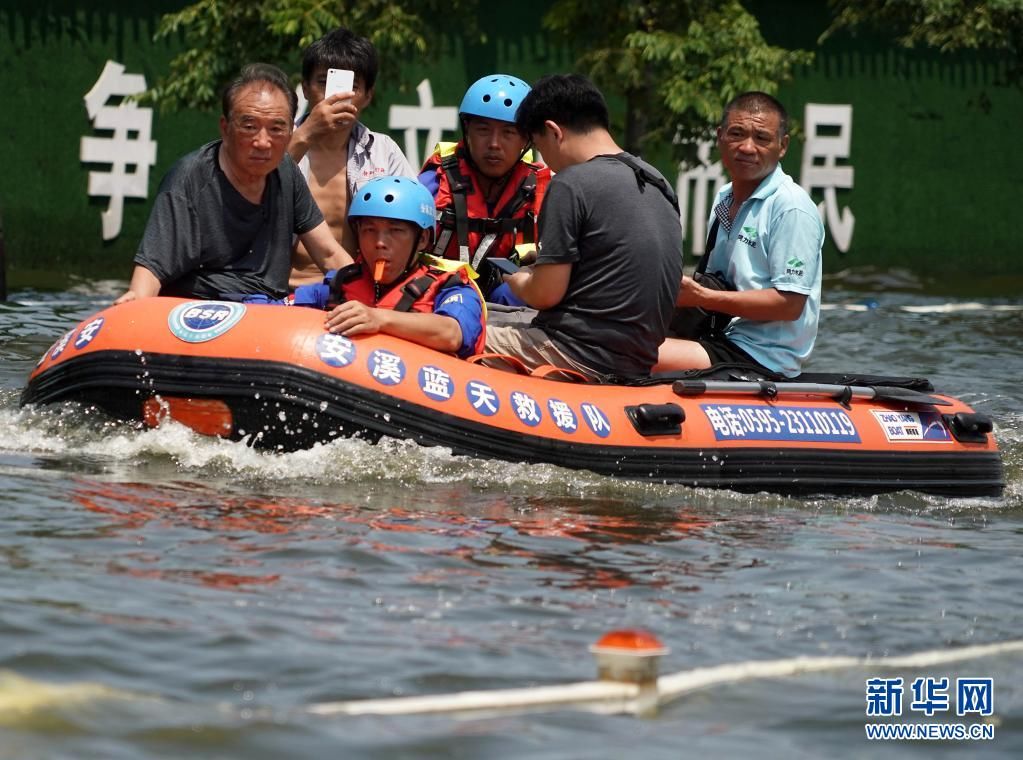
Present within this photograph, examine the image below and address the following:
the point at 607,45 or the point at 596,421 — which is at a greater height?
the point at 607,45

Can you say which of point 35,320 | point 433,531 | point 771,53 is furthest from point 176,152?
point 433,531

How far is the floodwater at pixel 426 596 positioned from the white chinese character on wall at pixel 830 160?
1034 centimetres

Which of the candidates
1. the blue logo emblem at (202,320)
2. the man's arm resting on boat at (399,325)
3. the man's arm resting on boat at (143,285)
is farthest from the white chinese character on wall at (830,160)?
the blue logo emblem at (202,320)

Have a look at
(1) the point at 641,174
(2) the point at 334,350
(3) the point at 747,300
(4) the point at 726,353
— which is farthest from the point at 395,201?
(4) the point at 726,353

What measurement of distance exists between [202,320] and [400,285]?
748mm

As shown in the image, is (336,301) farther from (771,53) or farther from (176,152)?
(176,152)

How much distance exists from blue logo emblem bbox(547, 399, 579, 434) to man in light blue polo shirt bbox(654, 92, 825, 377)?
0.74 m

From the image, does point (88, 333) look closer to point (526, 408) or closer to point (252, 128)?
point (252, 128)

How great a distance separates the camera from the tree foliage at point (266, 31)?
12.9 m

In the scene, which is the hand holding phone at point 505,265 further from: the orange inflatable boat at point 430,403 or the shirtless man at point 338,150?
the shirtless man at point 338,150

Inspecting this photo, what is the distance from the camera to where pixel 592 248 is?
6355 millimetres

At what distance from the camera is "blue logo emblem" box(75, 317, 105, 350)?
6230 mm

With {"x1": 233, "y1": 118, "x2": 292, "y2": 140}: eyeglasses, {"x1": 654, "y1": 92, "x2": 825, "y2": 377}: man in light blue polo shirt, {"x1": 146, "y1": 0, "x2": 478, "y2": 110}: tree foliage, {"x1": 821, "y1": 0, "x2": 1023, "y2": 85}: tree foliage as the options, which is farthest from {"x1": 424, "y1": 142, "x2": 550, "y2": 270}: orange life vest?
{"x1": 821, "y1": 0, "x2": 1023, "y2": 85}: tree foliage

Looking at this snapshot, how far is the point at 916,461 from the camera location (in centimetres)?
690
